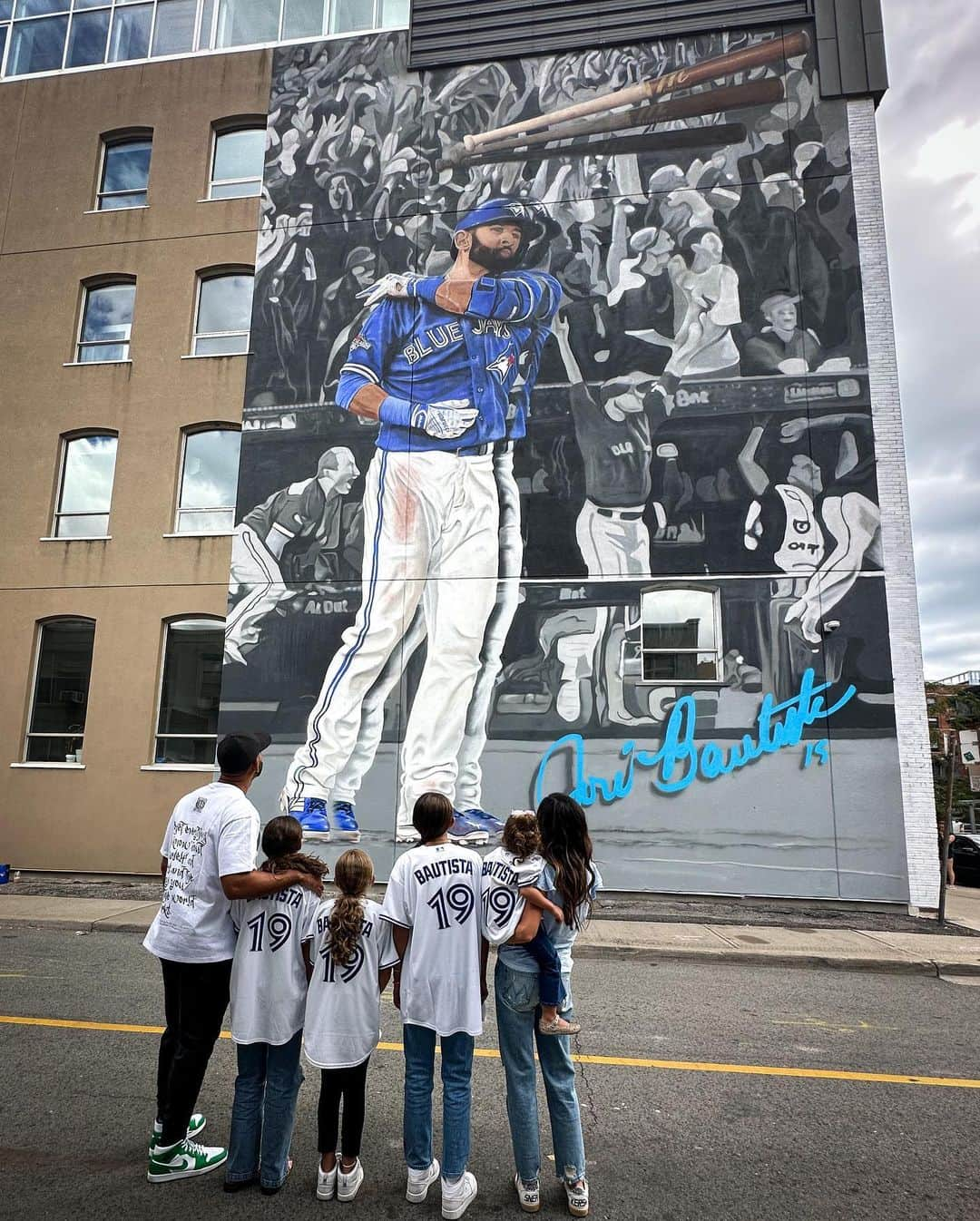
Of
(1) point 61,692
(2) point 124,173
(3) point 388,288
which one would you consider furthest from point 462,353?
(1) point 61,692

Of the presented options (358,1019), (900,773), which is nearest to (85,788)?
(358,1019)

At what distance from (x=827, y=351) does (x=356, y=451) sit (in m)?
7.91

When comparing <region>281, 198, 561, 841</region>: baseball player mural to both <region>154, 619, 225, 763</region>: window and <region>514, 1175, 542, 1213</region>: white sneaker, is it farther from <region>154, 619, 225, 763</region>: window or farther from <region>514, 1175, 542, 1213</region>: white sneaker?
<region>514, 1175, 542, 1213</region>: white sneaker

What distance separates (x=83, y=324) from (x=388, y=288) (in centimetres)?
617

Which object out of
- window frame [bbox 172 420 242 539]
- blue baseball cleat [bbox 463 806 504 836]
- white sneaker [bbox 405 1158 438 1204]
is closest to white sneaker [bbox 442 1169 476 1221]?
white sneaker [bbox 405 1158 438 1204]

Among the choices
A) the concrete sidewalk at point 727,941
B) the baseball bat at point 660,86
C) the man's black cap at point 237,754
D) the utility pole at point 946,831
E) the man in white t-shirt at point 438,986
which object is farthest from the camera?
the baseball bat at point 660,86

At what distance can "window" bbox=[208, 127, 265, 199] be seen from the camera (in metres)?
15.8

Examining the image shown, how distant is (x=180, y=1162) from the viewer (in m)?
3.68

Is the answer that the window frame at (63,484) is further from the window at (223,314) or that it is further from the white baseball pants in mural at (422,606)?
the white baseball pants in mural at (422,606)

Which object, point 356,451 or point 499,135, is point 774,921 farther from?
point 499,135

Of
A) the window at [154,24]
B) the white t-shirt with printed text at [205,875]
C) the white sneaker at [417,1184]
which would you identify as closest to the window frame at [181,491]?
the window at [154,24]

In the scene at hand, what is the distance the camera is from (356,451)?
1410cm

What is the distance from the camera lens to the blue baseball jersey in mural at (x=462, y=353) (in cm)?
1388

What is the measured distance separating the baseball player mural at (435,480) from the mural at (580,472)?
5 centimetres
